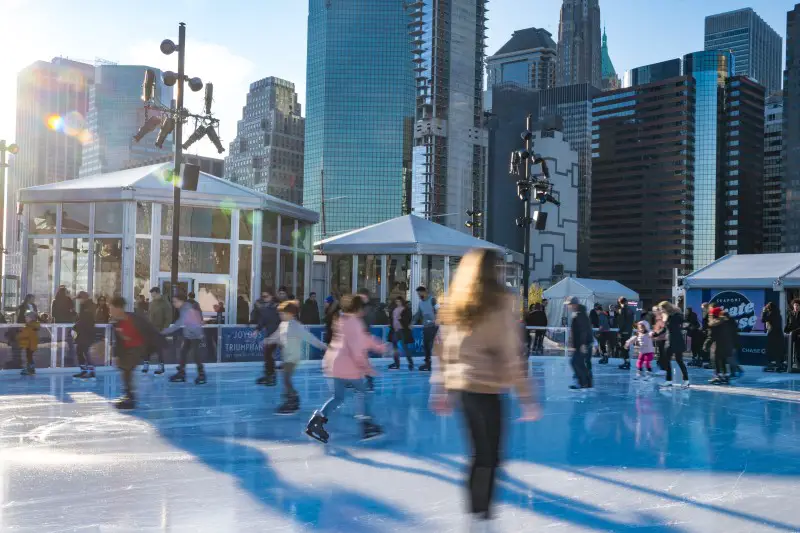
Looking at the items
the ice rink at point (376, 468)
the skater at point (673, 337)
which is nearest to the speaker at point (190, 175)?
the ice rink at point (376, 468)

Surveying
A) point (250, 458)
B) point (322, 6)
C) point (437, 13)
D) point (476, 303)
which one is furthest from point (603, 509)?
point (322, 6)

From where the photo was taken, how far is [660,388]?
1452 centimetres

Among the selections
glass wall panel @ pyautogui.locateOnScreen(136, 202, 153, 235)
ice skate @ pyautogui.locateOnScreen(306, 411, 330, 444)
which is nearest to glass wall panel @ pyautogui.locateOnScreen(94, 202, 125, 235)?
glass wall panel @ pyautogui.locateOnScreen(136, 202, 153, 235)

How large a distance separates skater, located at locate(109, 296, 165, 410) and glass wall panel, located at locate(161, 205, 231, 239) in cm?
1217

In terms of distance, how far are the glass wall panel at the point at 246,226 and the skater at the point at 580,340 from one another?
11.8 meters

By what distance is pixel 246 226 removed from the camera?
23266 millimetres

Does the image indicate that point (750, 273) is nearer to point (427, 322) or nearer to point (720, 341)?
point (720, 341)

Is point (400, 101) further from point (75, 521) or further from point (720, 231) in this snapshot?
point (75, 521)

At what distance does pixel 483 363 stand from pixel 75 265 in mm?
19772

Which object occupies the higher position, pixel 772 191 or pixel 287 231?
pixel 772 191

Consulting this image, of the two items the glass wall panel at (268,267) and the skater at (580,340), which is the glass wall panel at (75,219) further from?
the skater at (580,340)

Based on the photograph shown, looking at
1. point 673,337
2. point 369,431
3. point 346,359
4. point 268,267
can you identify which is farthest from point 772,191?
point 346,359

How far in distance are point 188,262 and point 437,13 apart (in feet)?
365

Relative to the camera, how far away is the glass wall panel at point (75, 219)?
72.0ft
